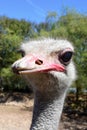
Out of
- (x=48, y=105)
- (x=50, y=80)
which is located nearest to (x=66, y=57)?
(x=50, y=80)

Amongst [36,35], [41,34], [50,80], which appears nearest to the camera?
[50,80]

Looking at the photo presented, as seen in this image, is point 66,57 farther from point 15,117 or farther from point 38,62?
point 15,117

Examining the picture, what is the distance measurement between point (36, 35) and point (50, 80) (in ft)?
36.7

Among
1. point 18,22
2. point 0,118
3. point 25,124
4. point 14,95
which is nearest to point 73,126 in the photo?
point 25,124

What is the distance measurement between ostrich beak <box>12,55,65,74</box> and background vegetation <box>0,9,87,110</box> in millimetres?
8949

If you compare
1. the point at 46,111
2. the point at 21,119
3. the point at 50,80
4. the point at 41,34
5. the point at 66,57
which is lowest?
the point at 21,119

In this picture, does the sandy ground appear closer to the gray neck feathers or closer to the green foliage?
the green foliage

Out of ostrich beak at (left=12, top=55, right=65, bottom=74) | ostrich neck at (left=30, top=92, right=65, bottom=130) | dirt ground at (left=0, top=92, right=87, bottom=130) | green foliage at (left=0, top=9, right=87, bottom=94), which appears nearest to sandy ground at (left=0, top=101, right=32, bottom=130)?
dirt ground at (left=0, top=92, right=87, bottom=130)

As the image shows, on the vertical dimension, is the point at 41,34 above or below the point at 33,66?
above

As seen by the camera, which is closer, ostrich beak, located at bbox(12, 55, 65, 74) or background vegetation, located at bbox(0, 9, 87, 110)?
ostrich beak, located at bbox(12, 55, 65, 74)

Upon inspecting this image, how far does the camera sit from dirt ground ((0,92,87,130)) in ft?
36.1

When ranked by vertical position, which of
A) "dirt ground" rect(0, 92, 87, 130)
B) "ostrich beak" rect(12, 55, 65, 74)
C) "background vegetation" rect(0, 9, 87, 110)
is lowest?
"dirt ground" rect(0, 92, 87, 130)

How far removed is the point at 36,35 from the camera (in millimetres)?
13242

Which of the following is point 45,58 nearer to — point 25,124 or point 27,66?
point 27,66
